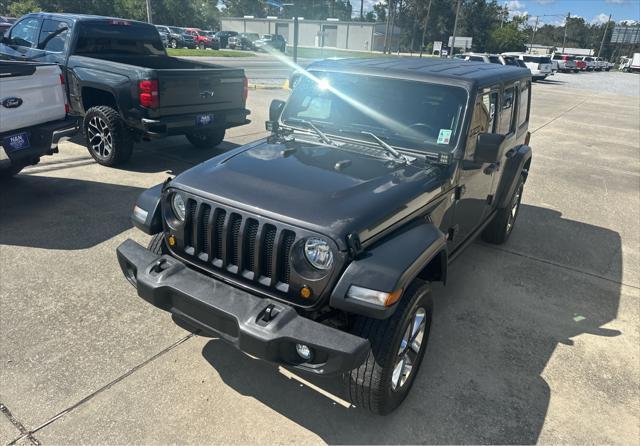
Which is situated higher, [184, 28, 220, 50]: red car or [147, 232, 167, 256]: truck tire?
[184, 28, 220, 50]: red car

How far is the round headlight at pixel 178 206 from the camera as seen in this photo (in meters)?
2.92

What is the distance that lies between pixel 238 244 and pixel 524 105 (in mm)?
3999

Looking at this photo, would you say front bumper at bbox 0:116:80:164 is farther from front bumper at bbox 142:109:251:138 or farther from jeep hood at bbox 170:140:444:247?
jeep hood at bbox 170:140:444:247

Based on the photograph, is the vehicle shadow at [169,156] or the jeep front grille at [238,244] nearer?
the jeep front grille at [238,244]

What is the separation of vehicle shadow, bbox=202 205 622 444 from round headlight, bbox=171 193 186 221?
3.27 ft

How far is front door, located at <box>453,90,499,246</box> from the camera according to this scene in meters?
3.44

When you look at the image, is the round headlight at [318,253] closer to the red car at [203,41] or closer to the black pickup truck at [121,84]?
the black pickup truck at [121,84]

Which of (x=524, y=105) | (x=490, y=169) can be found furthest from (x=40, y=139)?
(x=524, y=105)

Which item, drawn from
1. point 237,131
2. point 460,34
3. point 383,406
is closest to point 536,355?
point 383,406

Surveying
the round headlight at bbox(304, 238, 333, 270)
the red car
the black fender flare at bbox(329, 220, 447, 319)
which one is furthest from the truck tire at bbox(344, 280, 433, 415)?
the red car

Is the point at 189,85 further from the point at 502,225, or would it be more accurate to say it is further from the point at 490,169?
the point at 502,225

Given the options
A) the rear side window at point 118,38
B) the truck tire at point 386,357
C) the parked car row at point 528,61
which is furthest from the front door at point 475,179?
the parked car row at point 528,61

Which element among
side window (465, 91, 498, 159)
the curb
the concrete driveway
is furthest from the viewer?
the curb

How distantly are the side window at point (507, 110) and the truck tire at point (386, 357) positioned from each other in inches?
87.5
